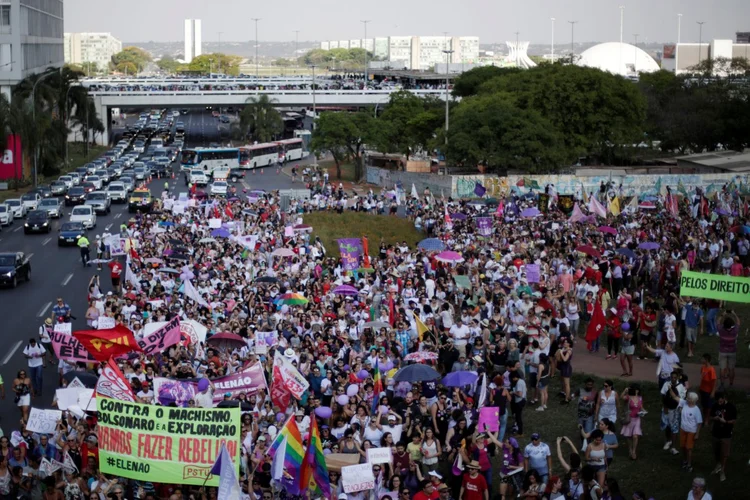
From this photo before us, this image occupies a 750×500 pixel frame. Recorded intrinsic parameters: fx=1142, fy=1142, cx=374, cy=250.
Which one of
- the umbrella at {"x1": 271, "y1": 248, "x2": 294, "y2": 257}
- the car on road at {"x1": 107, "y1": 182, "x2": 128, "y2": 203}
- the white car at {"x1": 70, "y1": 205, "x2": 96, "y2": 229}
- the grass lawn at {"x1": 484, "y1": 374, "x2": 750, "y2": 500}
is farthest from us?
the car on road at {"x1": 107, "y1": 182, "x2": 128, "y2": 203}

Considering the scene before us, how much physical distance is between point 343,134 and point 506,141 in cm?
1726

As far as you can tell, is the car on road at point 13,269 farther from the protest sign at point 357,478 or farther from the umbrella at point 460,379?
the protest sign at point 357,478

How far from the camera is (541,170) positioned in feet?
204

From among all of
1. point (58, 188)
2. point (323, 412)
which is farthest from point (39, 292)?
point (58, 188)

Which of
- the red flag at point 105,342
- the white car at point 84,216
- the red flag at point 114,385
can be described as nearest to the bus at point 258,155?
the white car at point 84,216

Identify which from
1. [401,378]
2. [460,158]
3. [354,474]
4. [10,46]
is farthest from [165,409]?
[10,46]

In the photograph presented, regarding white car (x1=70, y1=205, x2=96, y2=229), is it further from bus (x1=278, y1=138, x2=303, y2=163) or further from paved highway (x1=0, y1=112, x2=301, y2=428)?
bus (x1=278, y1=138, x2=303, y2=163)

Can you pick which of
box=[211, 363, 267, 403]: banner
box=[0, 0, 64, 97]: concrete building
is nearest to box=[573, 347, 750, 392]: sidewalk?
box=[211, 363, 267, 403]: banner

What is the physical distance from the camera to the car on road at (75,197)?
194 feet

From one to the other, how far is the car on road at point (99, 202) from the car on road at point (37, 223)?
17.9ft

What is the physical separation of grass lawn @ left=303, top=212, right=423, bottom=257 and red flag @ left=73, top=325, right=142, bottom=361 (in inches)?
898

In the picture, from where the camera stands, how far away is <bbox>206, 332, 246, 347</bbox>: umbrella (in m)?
21.1

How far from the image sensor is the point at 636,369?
21.6 metres

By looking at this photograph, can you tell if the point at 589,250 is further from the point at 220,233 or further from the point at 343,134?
the point at 343,134
